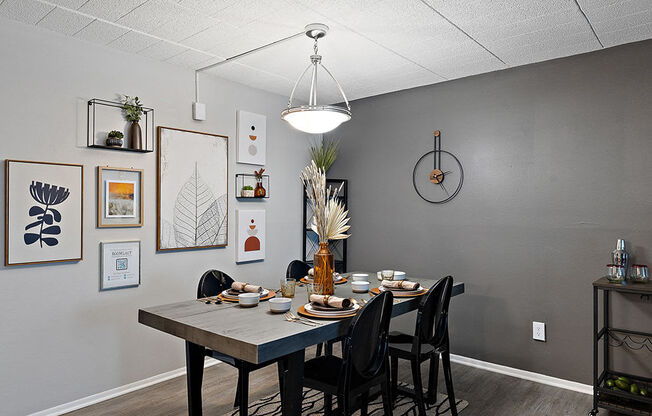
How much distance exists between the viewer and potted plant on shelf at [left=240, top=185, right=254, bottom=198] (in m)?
3.87

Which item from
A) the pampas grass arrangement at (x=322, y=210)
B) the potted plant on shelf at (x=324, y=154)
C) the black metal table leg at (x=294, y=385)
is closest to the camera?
the black metal table leg at (x=294, y=385)

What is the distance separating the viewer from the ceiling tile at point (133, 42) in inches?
113

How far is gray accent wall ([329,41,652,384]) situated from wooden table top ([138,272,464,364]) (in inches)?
55.3

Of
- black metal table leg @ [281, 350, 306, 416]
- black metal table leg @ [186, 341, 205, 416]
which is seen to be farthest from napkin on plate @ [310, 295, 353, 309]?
black metal table leg @ [186, 341, 205, 416]

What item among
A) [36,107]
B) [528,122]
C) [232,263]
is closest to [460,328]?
[528,122]

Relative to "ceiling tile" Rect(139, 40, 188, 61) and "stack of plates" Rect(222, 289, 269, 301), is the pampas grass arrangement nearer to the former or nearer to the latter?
"stack of plates" Rect(222, 289, 269, 301)

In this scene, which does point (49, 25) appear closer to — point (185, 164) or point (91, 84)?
point (91, 84)

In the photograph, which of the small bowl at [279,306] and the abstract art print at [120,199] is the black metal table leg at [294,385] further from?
the abstract art print at [120,199]

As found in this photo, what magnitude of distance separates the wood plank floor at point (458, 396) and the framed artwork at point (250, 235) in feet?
3.22

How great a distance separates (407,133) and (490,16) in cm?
161

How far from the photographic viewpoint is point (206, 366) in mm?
3617

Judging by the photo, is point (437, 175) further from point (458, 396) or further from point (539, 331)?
point (458, 396)

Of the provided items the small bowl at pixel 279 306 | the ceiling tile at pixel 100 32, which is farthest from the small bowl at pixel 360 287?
the ceiling tile at pixel 100 32

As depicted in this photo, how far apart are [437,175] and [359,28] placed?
5.24ft
